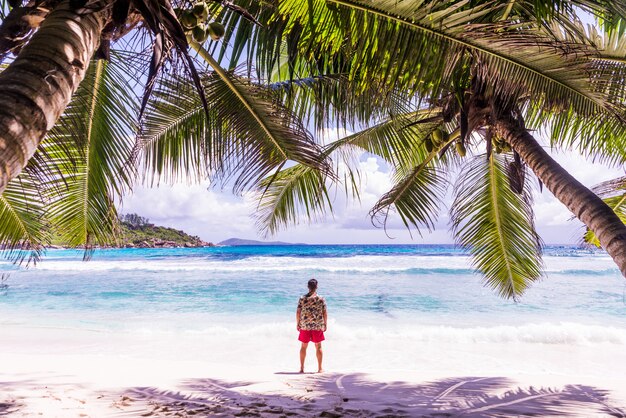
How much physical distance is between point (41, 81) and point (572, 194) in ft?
11.3

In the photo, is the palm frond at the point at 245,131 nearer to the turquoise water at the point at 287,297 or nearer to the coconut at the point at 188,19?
the coconut at the point at 188,19

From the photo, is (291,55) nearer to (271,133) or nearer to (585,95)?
(271,133)

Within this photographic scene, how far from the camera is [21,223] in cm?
452

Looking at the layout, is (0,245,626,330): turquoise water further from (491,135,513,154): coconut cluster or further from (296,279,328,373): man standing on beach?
(491,135,513,154): coconut cluster

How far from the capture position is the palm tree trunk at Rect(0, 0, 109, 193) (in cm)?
145

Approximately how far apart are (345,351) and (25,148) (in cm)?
859

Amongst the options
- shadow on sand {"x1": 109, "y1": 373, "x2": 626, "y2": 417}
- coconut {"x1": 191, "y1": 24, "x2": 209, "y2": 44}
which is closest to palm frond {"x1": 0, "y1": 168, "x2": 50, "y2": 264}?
shadow on sand {"x1": 109, "y1": 373, "x2": 626, "y2": 417}

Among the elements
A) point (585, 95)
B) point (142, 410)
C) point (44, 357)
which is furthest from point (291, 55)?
point (44, 357)

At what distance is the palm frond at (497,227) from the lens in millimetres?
5996

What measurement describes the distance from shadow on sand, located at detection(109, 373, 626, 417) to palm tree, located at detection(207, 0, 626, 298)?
1401 millimetres

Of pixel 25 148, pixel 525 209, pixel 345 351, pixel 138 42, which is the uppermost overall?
pixel 138 42

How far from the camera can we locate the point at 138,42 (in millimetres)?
2629

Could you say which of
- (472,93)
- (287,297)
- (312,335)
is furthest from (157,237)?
(472,93)

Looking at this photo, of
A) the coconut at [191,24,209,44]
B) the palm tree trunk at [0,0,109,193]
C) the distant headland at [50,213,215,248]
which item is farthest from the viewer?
the distant headland at [50,213,215,248]
